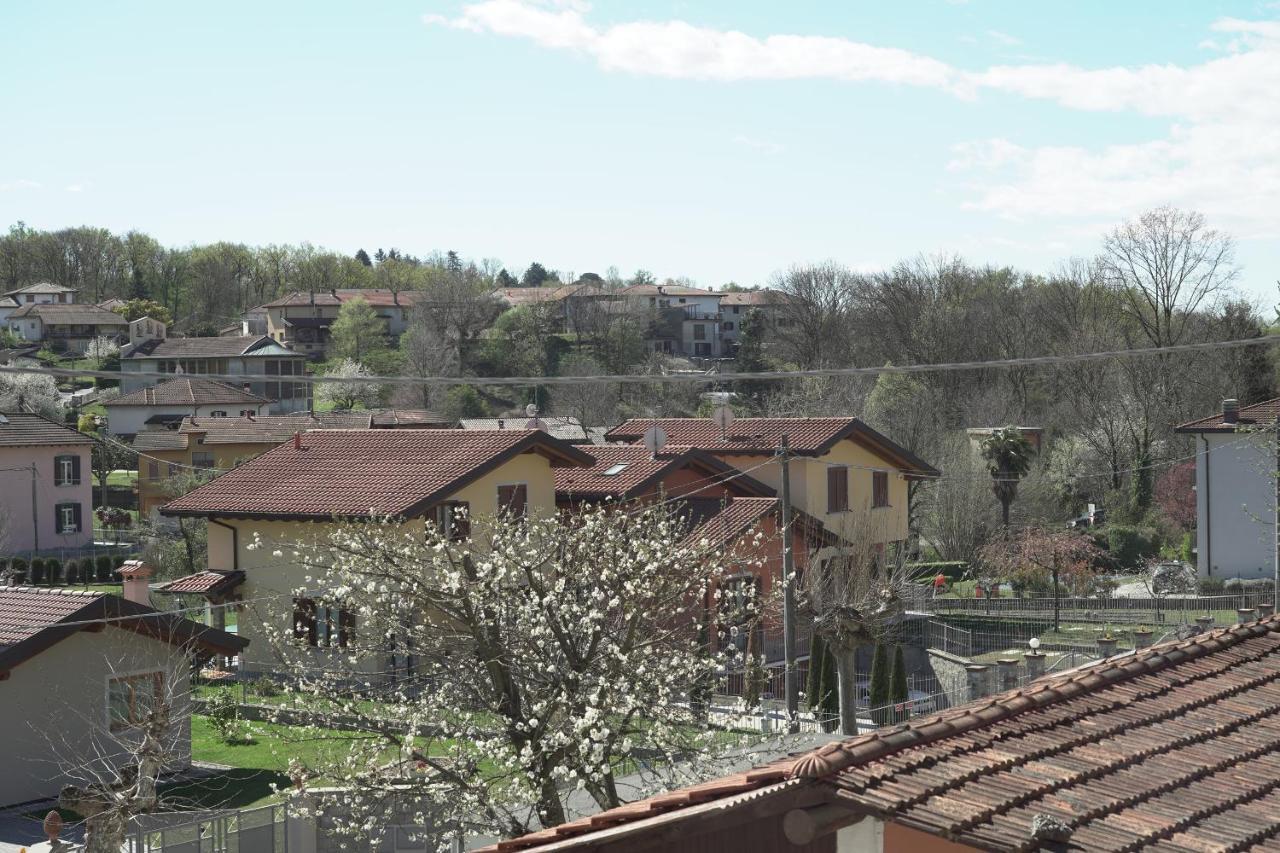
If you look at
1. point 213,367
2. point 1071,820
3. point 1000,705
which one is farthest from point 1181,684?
point 213,367

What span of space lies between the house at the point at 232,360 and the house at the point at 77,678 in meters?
63.6

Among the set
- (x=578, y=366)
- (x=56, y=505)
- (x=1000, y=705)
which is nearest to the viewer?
(x=1000, y=705)

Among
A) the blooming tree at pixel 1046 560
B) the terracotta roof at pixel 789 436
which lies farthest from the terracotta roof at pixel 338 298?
the blooming tree at pixel 1046 560

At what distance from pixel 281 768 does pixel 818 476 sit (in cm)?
1796

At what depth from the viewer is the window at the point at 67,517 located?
49625mm

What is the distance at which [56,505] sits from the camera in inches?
1944

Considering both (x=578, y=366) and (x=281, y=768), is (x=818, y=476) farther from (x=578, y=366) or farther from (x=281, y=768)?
(x=578, y=366)

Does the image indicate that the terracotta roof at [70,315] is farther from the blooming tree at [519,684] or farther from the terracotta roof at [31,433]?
the blooming tree at [519,684]

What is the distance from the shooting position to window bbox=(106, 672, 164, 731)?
20031 mm

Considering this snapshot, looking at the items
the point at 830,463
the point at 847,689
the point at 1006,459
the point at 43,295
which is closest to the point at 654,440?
the point at 830,463

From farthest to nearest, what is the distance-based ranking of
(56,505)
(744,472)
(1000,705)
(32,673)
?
(56,505), (744,472), (32,673), (1000,705)

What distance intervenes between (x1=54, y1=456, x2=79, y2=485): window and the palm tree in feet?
106

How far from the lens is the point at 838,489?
35.9m

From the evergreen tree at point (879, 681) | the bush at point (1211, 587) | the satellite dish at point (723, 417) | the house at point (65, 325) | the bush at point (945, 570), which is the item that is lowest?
the bush at point (945, 570)
